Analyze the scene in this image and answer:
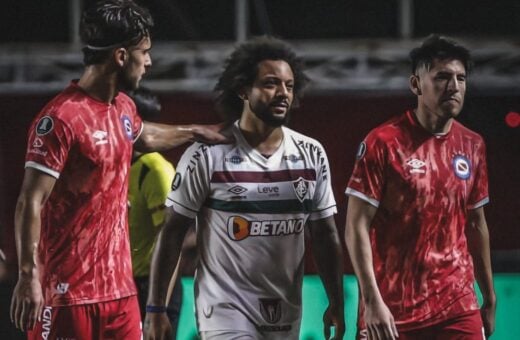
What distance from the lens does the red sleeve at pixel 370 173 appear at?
5035mm

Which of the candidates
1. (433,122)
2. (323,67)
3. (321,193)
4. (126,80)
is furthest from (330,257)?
(323,67)

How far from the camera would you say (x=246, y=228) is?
15.9 ft

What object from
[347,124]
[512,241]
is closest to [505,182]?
[512,241]

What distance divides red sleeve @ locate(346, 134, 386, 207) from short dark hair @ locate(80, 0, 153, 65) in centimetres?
109

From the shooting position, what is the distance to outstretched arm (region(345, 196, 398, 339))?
15.9 ft

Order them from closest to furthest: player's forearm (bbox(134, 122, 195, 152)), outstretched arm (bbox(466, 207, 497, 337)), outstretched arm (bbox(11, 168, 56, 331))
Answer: outstretched arm (bbox(11, 168, 56, 331))
player's forearm (bbox(134, 122, 195, 152))
outstretched arm (bbox(466, 207, 497, 337))

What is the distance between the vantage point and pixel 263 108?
4914 millimetres

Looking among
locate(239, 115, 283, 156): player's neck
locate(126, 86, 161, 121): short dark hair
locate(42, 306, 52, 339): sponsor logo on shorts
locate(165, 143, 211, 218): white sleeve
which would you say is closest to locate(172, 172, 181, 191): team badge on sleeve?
locate(165, 143, 211, 218): white sleeve

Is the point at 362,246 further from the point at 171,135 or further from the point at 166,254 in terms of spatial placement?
the point at 171,135

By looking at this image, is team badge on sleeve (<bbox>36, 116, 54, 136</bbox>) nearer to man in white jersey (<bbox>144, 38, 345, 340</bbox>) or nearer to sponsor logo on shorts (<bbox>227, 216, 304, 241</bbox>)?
man in white jersey (<bbox>144, 38, 345, 340</bbox>)

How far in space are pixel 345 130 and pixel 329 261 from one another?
1001 cm

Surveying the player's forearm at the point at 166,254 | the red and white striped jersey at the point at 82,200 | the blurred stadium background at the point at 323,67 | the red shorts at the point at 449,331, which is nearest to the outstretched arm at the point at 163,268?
the player's forearm at the point at 166,254

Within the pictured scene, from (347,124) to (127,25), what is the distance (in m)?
10.3

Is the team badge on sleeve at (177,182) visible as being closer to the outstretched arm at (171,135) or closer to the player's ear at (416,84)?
the outstretched arm at (171,135)
